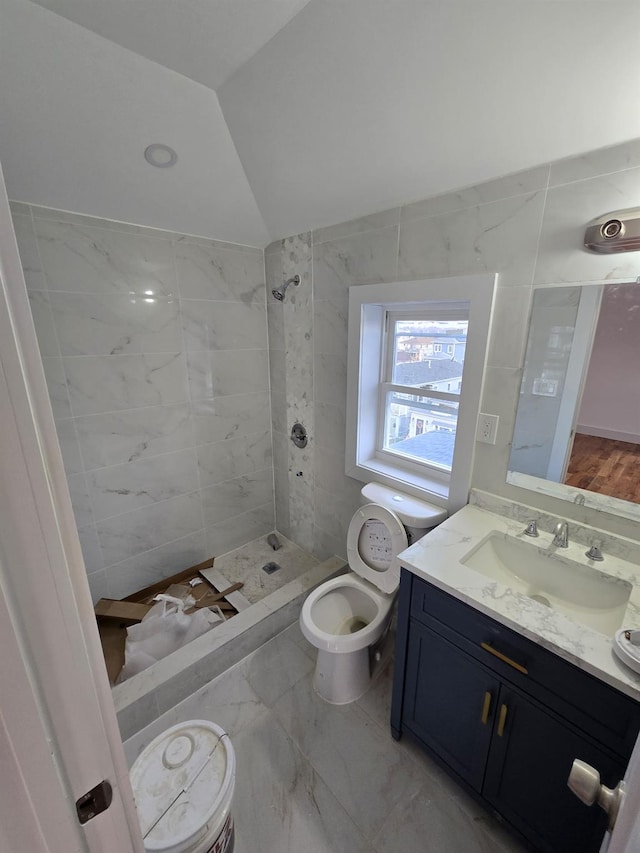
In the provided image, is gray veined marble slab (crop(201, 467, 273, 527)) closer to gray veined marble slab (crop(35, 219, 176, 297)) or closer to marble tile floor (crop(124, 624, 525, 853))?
marble tile floor (crop(124, 624, 525, 853))

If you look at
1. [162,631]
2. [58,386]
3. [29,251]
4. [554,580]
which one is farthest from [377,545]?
[29,251]

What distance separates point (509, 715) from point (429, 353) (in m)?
1.47

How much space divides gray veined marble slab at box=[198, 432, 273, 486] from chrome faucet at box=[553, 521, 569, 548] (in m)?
1.87

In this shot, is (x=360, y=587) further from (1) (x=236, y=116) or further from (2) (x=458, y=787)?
(1) (x=236, y=116)

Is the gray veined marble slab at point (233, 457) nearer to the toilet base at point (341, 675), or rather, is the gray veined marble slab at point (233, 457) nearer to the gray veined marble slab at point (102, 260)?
the gray veined marble slab at point (102, 260)

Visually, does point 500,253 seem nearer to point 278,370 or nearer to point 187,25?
point 187,25

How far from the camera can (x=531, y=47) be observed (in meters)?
0.94

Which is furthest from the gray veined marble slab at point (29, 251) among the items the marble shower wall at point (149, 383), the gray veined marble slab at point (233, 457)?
the gray veined marble slab at point (233, 457)

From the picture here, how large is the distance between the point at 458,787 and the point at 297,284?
2464 mm

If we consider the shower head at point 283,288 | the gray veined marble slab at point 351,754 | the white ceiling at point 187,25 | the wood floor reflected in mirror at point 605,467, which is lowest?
the gray veined marble slab at point 351,754

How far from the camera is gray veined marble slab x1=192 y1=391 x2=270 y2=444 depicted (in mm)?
2285

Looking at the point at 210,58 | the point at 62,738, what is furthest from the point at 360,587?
the point at 210,58

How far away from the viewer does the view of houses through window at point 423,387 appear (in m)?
1.75

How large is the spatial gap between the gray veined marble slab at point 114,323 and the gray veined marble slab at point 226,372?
178 mm
